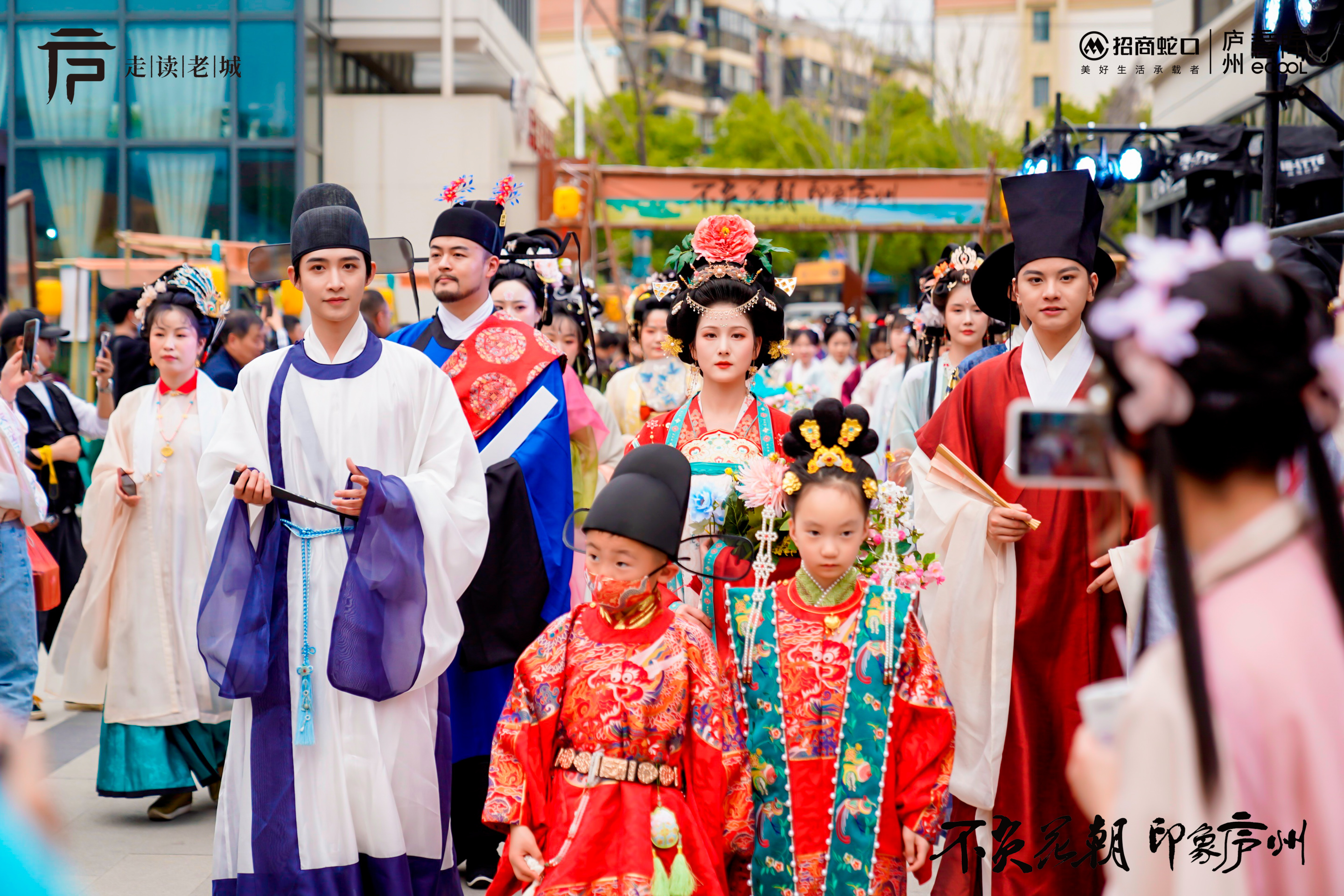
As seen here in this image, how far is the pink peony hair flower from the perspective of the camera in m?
4.05

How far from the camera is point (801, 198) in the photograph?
1591 cm

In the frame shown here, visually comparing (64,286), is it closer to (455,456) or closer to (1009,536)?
(455,456)

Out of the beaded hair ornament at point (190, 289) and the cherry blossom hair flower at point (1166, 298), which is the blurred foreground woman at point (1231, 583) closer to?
the cherry blossom hair flower at point (1166, 298)

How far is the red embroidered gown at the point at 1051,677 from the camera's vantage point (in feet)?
11.4

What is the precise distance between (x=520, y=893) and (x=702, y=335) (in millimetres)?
1740

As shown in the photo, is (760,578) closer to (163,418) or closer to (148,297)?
(163,418)

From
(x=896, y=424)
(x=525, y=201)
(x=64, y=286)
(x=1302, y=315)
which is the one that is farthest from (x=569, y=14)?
(x=1302, y=315)

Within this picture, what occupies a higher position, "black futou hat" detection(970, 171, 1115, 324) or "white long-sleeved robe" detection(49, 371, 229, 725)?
"black futou hat" detection(970, 171, 1115, 324)

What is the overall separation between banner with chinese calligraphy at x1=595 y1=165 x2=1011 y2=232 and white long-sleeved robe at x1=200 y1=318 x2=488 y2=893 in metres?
12.1

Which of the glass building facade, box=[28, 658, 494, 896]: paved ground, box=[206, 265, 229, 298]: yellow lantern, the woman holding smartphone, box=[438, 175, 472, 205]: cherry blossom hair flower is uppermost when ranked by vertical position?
the glass building facade

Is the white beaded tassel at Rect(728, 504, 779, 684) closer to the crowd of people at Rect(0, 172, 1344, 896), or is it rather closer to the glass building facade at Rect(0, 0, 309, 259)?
the crowd of people at Rect(0, 172, 1344, 896)

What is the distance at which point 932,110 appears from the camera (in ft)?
104

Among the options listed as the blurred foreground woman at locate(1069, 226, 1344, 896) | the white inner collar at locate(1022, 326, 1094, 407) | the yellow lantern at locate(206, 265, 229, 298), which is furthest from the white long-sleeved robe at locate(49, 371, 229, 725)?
the blurred foreground woman at locate(1069, 226, 1344, 896)

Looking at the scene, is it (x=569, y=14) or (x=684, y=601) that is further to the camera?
(x=569, y=14)
